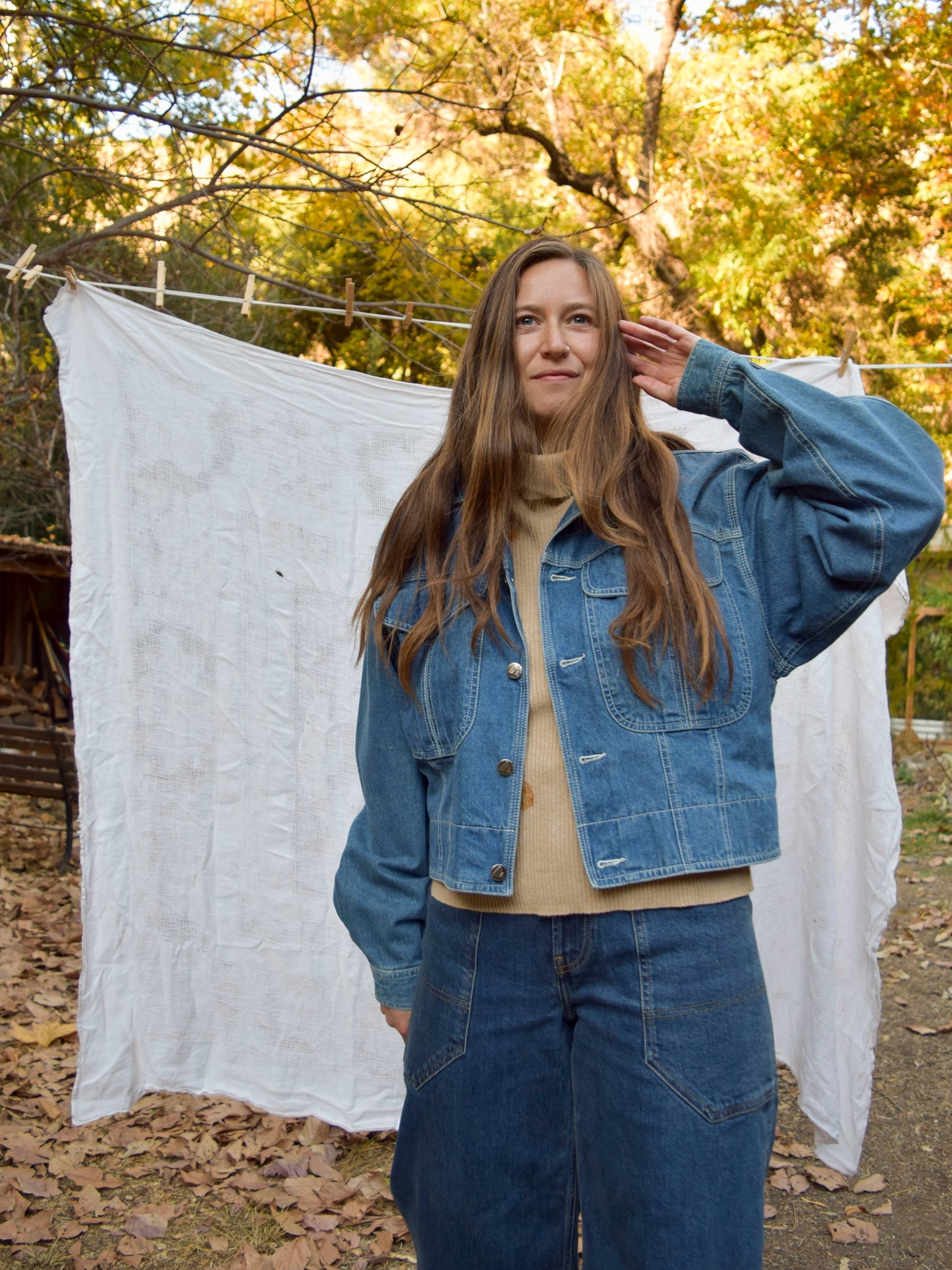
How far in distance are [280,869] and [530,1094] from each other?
148 centimetres

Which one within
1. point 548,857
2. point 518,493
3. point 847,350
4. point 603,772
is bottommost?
point 548,857

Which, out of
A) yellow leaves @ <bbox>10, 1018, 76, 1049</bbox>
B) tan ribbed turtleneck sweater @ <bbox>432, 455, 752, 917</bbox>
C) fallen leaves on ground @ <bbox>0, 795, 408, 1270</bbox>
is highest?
tan ribbed turtleneck sweater @ <bbox>432, 455, 752, 917</bbox>

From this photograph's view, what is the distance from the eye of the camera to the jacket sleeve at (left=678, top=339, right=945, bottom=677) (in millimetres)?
1322

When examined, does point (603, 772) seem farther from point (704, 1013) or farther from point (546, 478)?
point (546, 478)

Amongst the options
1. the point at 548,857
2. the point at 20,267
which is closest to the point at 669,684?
the point at 548,857

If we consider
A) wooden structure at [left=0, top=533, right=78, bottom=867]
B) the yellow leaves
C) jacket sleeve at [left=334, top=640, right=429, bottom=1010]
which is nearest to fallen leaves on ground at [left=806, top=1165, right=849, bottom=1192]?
jacket sleeve at [left=334, top=640, right=429, bottom=1010]

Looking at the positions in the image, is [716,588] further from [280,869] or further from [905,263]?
[905,263]

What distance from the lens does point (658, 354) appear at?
1551 millimetres

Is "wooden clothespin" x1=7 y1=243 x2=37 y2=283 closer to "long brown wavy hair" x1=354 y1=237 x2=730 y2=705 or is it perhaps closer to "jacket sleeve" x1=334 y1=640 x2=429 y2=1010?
"long brown wavy hair" x1=354 y1=237 x2=730 y2=705

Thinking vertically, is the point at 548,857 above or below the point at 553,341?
below

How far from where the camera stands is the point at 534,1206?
4.34ft

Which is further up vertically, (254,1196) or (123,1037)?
(123,1037)

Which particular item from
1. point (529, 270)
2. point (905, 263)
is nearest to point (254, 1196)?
point (529, 270)

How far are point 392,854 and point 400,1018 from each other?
26 cm
